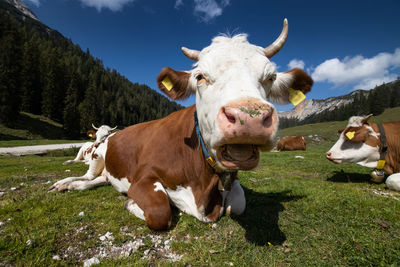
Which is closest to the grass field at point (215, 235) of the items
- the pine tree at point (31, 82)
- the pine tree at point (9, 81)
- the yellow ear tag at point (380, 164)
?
the yellow ear tag at point (380, 164)

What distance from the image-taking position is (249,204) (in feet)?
10.6


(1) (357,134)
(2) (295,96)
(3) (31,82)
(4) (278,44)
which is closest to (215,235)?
(2) (295,96)

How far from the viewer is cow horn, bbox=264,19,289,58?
2459 mm

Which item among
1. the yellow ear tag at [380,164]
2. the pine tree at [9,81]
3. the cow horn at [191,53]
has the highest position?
the pine tree at [9,81]

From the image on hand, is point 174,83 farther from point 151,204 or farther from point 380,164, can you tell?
point 380,164

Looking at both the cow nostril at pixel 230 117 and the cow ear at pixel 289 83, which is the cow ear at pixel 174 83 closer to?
the cow ear at pixel 289 83

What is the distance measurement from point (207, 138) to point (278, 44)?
1736 mm

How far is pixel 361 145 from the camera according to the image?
5.08 metres

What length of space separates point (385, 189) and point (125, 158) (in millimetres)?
6034

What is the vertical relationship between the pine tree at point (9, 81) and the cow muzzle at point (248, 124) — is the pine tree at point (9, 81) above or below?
above

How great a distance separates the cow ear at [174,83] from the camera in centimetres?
258

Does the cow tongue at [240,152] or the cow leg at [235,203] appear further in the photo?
the cow leg at [235,203]

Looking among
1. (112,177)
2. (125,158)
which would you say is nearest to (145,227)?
(125,158)

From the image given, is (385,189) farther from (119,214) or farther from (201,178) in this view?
(119,214)
